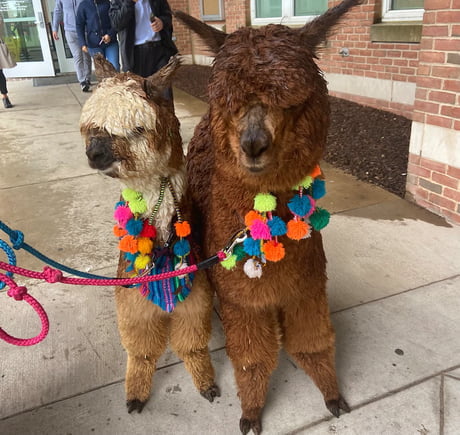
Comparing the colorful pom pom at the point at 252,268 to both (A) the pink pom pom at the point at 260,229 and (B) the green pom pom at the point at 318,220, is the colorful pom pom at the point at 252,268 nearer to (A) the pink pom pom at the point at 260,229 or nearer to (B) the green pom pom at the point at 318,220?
(A) the pink pom pom at the point at 260,229

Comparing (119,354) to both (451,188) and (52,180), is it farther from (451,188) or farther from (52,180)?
Result: (52,180)

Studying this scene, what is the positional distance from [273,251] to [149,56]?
387 centimetres

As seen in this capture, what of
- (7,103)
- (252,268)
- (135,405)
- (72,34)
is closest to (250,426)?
(135,405)

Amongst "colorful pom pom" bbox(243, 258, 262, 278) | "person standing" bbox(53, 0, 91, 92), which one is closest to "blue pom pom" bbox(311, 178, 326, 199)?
"colorful pom pom" bbox(243, 258, 262, 278)

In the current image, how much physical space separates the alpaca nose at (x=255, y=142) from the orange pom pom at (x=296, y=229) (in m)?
0.37

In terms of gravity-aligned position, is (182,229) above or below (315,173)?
below

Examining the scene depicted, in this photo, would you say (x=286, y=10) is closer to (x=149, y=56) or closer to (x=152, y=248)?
(x=149, y=56)

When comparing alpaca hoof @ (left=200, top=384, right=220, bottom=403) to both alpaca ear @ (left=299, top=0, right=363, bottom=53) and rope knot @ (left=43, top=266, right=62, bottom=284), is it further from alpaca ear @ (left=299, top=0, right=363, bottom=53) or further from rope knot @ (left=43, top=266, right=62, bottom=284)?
alpaca ear @ (left=299, top=0, right=363, bottom=53)

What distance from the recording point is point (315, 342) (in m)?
2.13

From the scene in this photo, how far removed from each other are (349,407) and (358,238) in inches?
69.8

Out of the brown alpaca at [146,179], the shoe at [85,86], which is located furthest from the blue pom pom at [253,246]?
the shoe at [85,86]

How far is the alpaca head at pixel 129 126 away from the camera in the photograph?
1.62 metres

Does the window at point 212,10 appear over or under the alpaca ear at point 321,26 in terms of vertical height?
over

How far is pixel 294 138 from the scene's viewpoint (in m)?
1.56
